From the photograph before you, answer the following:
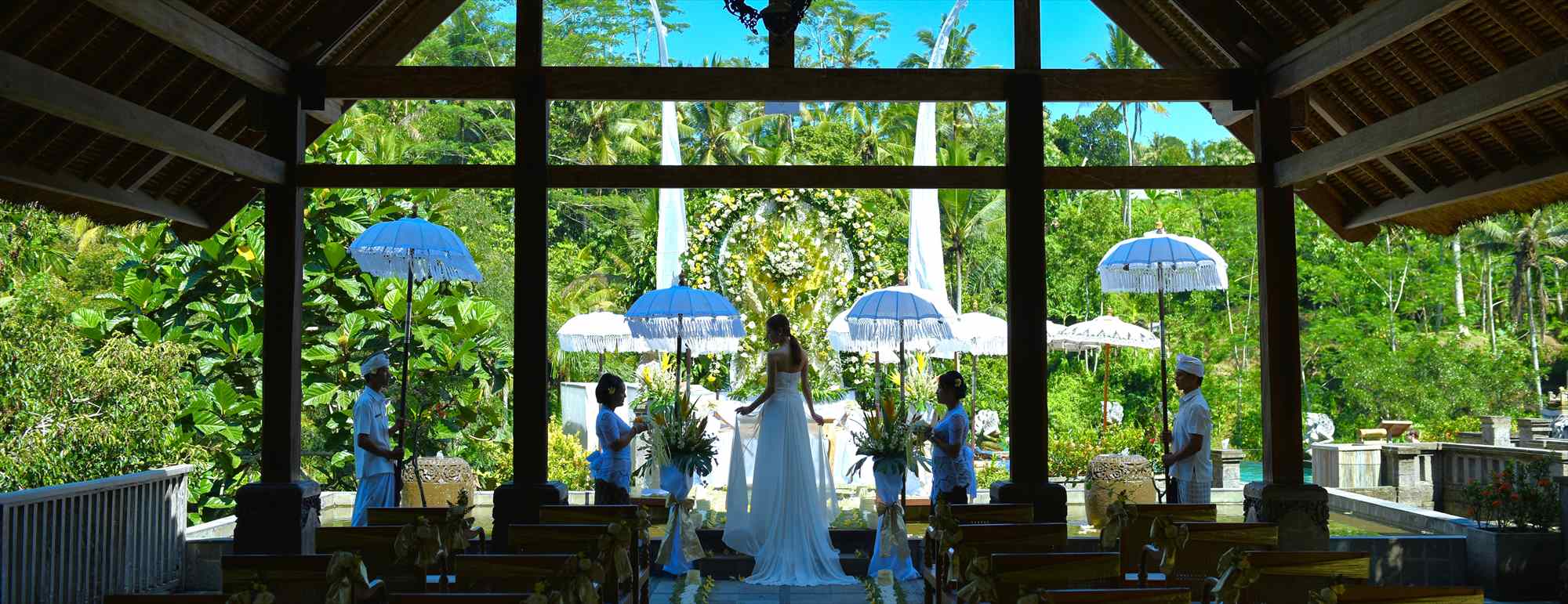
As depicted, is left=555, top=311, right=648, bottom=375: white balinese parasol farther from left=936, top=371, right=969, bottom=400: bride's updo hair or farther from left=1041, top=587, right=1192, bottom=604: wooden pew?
left=1041, top=587, right=1192, bottom=604: wooden pew

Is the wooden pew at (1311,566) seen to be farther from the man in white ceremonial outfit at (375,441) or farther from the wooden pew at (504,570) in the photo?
the man in white ceremonial outfit at (375,441)

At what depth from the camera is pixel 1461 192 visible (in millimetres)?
8344

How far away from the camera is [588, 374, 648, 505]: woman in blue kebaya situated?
28.6ft

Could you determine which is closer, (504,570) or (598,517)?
(504,570)

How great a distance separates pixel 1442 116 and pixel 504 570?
17.9 ft

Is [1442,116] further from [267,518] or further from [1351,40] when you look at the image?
[267,518]

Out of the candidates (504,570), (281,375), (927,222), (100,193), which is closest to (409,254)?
(281,375)

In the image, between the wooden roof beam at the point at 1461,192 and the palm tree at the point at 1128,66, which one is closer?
the wooden roof beam at the point at 1461,192

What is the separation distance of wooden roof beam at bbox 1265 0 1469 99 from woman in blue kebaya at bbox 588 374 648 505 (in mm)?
4883

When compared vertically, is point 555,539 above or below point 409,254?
below

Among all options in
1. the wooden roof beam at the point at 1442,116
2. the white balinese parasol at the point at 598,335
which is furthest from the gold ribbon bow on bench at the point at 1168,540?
the white balinese parasol at the point at 598,335

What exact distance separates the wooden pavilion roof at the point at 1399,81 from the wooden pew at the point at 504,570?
16.5ft

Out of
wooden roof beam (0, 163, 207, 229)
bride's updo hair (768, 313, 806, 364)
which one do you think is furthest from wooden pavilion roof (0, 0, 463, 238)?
bride's updo hair (768, 313, 806, 364)

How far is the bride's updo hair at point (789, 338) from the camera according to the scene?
913 centimetres
